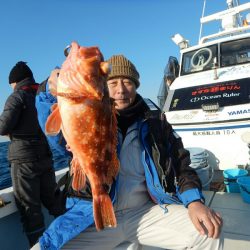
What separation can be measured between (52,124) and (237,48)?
19.5 feet

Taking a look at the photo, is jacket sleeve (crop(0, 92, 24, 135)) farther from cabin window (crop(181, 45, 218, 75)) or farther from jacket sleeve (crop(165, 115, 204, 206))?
cabin window (crop(181, 45, 218, 75))

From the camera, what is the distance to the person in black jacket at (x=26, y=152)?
3328 millimetres

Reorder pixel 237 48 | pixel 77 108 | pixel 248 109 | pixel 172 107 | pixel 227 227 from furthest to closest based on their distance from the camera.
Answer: pixel 237 48
pixel 172 107
pixel 248 109
pixel 227 227
pixel 77 108

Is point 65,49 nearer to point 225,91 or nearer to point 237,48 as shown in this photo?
point 225,91

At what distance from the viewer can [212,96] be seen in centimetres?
566

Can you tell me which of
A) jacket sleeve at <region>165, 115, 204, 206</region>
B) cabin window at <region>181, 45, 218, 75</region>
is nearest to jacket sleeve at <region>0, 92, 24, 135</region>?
jacket sleeve at <region>165, 115, 204, 206</region>

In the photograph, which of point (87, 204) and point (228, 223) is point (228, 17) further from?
point (87, 204)

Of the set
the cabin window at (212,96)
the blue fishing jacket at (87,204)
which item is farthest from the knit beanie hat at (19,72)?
the cabin window at (212,96)

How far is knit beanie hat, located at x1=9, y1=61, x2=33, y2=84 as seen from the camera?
11.7 feet

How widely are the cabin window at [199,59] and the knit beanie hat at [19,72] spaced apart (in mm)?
4388

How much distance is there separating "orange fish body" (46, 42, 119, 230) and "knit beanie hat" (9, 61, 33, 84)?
1.99 metres

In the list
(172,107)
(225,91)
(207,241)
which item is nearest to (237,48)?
(225,91)

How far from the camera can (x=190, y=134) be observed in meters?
5.53

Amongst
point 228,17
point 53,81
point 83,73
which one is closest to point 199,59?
point 228,17
